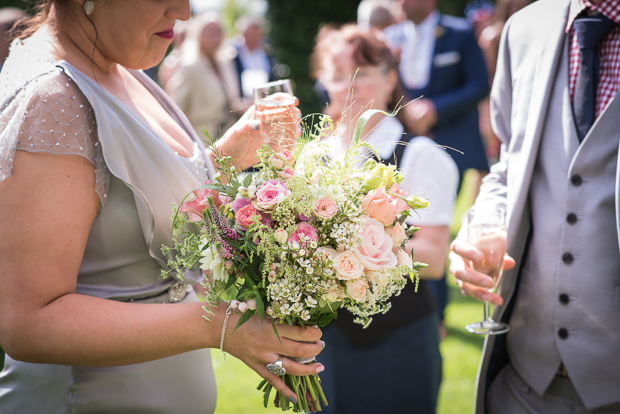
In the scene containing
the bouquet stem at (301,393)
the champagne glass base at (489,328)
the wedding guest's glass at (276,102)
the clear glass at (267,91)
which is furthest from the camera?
the champagne glass base at (489,328)

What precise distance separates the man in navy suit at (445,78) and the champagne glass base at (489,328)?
8.27ft

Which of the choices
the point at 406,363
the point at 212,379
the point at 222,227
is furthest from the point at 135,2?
the point at 406,363

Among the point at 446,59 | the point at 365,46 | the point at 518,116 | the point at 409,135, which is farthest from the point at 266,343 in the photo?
the point at 446,59

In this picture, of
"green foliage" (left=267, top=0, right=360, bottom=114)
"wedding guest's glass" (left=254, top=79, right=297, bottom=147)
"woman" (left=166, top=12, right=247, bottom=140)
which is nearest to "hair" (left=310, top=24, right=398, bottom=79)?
"wedding guest's glass" (left=254, top=79, right=297, bottom=147)

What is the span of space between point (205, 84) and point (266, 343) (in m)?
6.07

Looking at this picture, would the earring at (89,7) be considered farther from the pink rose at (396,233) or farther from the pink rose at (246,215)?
the pink rose at (396,233)

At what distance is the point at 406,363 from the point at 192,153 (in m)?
1.60

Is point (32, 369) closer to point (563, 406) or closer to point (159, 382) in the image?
point (159, 382)

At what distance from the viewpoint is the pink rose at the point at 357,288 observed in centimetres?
136

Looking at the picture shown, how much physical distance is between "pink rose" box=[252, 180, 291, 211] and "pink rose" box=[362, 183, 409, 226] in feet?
0.76

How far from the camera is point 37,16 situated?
176 cm

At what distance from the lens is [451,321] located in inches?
209

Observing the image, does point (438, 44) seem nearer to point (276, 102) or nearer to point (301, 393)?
point (276, 102)

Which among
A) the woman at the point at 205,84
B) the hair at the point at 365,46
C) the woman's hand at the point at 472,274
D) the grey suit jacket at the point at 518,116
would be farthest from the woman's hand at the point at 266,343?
the woman at the point at 205,84
